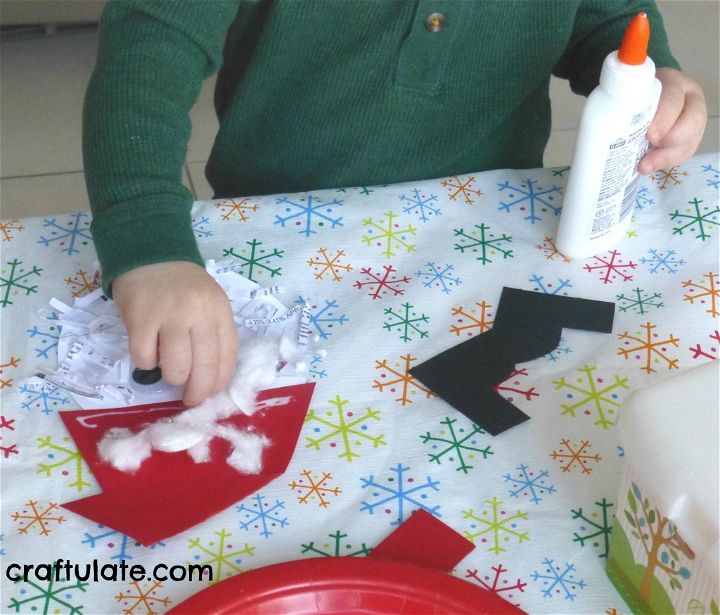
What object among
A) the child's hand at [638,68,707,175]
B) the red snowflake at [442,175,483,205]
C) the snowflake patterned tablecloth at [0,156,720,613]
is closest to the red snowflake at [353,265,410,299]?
the snowflake patterned tablecloth at [0,156,720,613]

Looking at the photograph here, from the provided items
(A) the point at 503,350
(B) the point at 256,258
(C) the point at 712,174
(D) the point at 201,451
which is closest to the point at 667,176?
(C) the point at 712,174

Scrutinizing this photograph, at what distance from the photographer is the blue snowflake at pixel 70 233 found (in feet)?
2.39

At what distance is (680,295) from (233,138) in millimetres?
462

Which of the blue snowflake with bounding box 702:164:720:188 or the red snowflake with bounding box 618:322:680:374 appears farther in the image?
the blue snowflake with bounding box 702:164:720:188

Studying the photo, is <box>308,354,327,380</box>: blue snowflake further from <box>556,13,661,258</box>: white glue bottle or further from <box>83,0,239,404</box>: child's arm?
<box>556,13,661,258</box>: white glue bottle

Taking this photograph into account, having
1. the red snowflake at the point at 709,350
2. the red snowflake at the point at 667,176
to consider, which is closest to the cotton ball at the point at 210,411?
the red snowflake at the point at 709,350

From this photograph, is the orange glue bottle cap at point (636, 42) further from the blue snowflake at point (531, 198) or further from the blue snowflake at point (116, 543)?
the blue snowflake at point (116, 543)

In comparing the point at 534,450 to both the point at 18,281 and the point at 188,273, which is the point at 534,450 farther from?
the point at 18,281

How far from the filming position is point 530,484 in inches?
21.5

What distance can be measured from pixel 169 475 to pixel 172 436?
3 centimetres

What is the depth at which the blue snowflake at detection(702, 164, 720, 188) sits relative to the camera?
77cm

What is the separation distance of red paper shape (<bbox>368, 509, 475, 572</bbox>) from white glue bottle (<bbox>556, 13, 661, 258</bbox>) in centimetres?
28

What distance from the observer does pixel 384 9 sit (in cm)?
82

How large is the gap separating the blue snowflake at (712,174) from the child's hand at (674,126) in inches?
1.1
